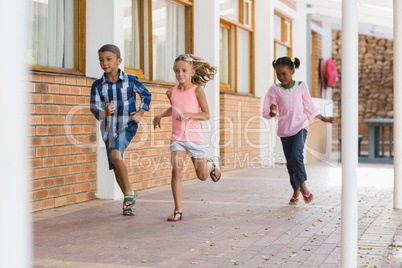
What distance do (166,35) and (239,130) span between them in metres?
3.26

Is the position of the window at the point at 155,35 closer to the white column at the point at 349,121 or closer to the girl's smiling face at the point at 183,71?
the girl's smiling face at the point at 183,71

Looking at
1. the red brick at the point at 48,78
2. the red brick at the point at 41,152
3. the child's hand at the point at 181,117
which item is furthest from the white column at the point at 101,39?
the child's hand at the point at 181,117

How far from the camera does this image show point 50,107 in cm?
630

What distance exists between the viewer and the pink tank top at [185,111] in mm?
5746

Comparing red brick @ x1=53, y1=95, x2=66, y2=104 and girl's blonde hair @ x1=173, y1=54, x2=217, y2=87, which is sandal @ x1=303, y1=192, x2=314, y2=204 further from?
red brick @ x1=53, y1=95, x2=66, y2=104

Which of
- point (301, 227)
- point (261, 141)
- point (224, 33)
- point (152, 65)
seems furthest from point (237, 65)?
point (301, 227)

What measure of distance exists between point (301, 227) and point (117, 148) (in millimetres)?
1944

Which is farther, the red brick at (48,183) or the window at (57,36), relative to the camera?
the window at (57,36)

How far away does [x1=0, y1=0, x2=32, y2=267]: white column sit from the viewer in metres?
1.27

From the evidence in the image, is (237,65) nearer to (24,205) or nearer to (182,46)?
(182,46)

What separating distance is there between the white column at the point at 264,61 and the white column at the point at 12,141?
11989mm

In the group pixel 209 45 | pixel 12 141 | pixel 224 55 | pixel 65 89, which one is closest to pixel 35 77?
pixel 65 89

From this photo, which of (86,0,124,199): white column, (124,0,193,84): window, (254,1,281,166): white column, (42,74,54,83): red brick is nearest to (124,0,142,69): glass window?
(124,0,193,84): window

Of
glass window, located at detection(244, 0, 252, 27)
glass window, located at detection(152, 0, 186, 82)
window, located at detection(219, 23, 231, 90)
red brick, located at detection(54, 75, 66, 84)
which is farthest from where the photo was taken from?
glass window, located at detection(244, 0, 252, 27)
